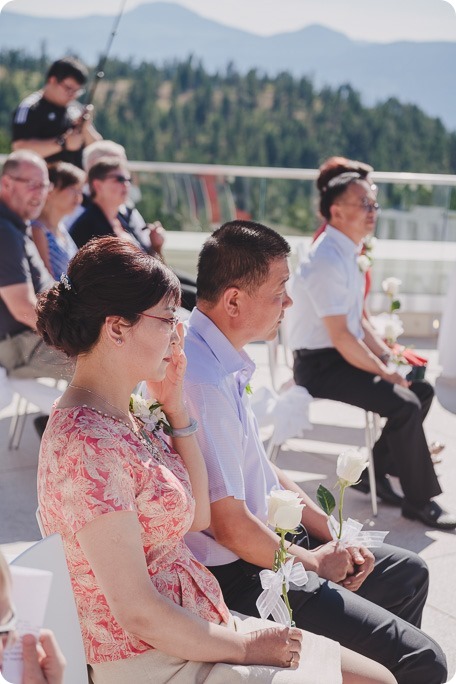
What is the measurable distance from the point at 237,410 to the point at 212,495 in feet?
0.87

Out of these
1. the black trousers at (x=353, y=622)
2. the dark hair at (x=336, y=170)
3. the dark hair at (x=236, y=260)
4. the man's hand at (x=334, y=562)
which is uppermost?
the dark hair at (x=336, y=170)

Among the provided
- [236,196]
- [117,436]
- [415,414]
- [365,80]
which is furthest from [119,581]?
[365,80]

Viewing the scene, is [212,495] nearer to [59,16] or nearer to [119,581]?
[119,581]

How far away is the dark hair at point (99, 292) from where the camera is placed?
179cm

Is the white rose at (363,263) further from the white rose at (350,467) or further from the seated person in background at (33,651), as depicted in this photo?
the seated person in background at (33,651)

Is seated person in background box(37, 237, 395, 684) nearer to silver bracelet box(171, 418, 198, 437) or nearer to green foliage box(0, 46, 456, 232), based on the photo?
silver bracelet box(171, 418, 198, 437)

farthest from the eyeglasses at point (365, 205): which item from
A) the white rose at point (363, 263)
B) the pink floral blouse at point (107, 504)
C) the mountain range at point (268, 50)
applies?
the mountain range at point (268, 50)

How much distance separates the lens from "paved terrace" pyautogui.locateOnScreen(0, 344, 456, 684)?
323cm

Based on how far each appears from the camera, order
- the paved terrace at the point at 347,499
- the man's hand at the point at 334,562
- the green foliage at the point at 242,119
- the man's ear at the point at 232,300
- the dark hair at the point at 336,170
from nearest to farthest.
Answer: the man's hand at the point at 334,562, the man's ear at the point at 232,300, the paved terrace at the point at 347,499, the dark hair at the point at 336,170, the green foliage at the point at 242,119

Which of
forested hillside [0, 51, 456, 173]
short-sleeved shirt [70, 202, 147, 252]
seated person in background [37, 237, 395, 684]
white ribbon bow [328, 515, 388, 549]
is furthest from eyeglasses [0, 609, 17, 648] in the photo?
forested hillside [0, 51, 456, 173]

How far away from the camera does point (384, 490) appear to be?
4.12m

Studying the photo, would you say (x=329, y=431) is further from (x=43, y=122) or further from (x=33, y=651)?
(x=33, y=651)

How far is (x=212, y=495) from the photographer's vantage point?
6.97 feet

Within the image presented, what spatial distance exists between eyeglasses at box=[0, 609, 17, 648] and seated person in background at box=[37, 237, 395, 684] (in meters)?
0.32
